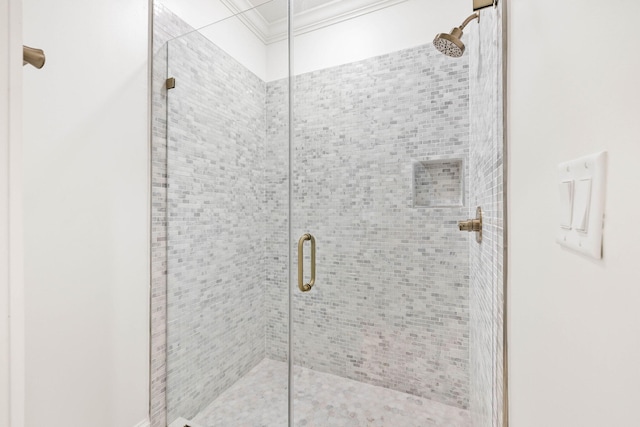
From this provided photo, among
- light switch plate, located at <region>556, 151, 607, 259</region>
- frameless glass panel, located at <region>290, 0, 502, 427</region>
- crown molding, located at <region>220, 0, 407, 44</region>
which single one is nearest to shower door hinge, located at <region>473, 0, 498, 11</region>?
frameless glass panel, located at <region>290, 0, 502, 427</region>

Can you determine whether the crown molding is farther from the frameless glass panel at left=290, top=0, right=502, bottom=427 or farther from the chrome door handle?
the chrome door handle

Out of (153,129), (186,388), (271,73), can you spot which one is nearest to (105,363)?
(186,388)

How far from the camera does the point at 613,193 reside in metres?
0.27

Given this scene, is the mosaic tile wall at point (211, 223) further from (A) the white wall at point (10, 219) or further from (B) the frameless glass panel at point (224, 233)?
(A) the white wall at point (10, 219)

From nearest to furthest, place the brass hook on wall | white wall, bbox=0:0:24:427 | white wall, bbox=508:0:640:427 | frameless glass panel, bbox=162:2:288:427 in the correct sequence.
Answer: white wall, bbox=508:0:640:427 < white wall, bbox=0:0:24:427 < the brass hook on wall < frameless glass panel, bbox=162:2:288:427

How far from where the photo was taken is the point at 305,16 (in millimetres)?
1474

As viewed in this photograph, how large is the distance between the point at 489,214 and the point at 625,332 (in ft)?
2.52

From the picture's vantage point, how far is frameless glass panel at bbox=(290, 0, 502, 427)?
57.6 inches

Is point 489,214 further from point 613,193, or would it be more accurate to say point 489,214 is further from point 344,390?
point 344,390

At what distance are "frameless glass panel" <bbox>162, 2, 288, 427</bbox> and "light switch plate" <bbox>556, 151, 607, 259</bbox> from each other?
1.11 meters

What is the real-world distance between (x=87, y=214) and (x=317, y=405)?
133 centimetres

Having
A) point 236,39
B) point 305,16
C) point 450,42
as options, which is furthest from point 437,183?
point 236,39

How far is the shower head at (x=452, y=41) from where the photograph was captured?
107 centimetres

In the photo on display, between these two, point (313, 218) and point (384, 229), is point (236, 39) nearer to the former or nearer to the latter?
point (313, 218)
